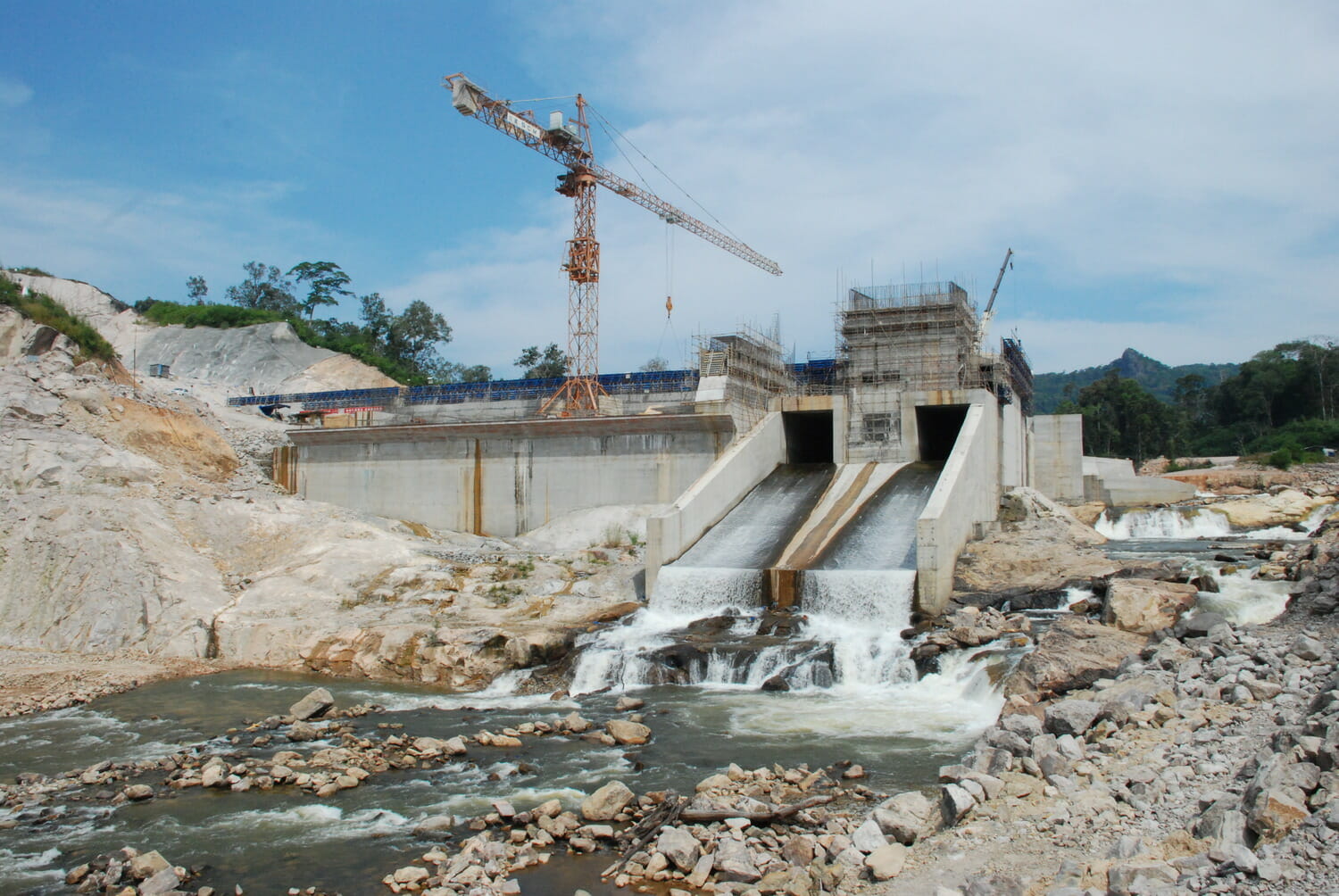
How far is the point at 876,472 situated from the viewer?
25.4 m

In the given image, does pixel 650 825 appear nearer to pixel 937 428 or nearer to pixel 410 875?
pixel 410 875

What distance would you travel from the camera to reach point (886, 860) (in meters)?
7.33

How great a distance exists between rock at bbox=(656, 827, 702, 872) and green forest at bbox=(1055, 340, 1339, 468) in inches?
2833

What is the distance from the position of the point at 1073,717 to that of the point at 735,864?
3.86 m

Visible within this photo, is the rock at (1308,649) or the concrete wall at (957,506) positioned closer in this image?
the rock at (1308,649)

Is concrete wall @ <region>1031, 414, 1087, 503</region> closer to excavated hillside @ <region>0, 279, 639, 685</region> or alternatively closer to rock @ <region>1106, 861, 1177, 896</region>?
excavated hillside @ <region>0, 279, 639, 685</region>

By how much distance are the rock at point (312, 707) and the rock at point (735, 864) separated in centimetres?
765

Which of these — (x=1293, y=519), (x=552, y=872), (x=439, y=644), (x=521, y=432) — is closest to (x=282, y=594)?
(x=439, y=644)

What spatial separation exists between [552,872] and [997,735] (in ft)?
14.8

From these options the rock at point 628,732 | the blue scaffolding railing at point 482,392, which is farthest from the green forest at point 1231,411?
the rock at point 628,732

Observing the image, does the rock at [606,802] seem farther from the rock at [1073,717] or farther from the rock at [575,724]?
the rock at [1073,717]

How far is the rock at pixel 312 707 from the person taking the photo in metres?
13.6

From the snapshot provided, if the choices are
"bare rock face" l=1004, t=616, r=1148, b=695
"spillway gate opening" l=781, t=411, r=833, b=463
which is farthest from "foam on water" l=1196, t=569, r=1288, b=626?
"spillway gate opening" l=781, t=411, r=833, b=463

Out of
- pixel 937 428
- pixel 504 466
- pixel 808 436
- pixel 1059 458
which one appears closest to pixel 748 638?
pixel 504 466
